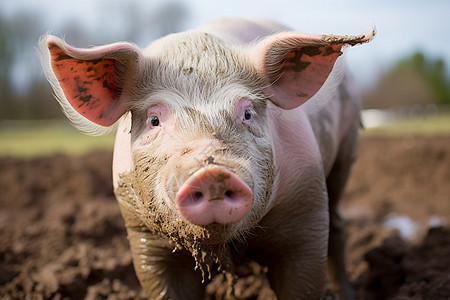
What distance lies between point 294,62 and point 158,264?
56.8 inches

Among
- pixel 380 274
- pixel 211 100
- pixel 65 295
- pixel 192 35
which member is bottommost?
pixel 380 274

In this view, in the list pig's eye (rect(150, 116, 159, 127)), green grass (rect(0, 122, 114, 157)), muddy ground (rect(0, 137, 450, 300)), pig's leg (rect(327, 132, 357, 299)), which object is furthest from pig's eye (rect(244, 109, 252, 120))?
green grass (rect(0, 122, 114, 157))

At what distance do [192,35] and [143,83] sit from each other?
1.36ft

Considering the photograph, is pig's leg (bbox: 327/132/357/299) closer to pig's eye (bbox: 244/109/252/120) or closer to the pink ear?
pig's eye (bbox: 244/109/252/120)

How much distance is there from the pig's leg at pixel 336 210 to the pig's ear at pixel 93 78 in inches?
91.9

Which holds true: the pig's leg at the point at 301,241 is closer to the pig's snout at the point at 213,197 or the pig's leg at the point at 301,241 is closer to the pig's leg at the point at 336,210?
the pig's snout at the point at 213,197

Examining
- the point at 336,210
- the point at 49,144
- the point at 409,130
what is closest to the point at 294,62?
the point at 336,210

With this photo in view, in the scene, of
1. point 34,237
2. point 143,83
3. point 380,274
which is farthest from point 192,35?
point 34,237

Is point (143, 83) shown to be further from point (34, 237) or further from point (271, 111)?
point (34, 237)

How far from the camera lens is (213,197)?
6.11 feet

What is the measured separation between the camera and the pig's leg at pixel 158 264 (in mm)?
2881

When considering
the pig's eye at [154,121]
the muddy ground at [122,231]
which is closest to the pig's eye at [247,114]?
the pig's eye at [154,121]

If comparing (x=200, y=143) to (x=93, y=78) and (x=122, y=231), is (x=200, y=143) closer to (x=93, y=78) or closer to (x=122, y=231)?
(x=93, y=78)

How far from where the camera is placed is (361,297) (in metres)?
4.21
